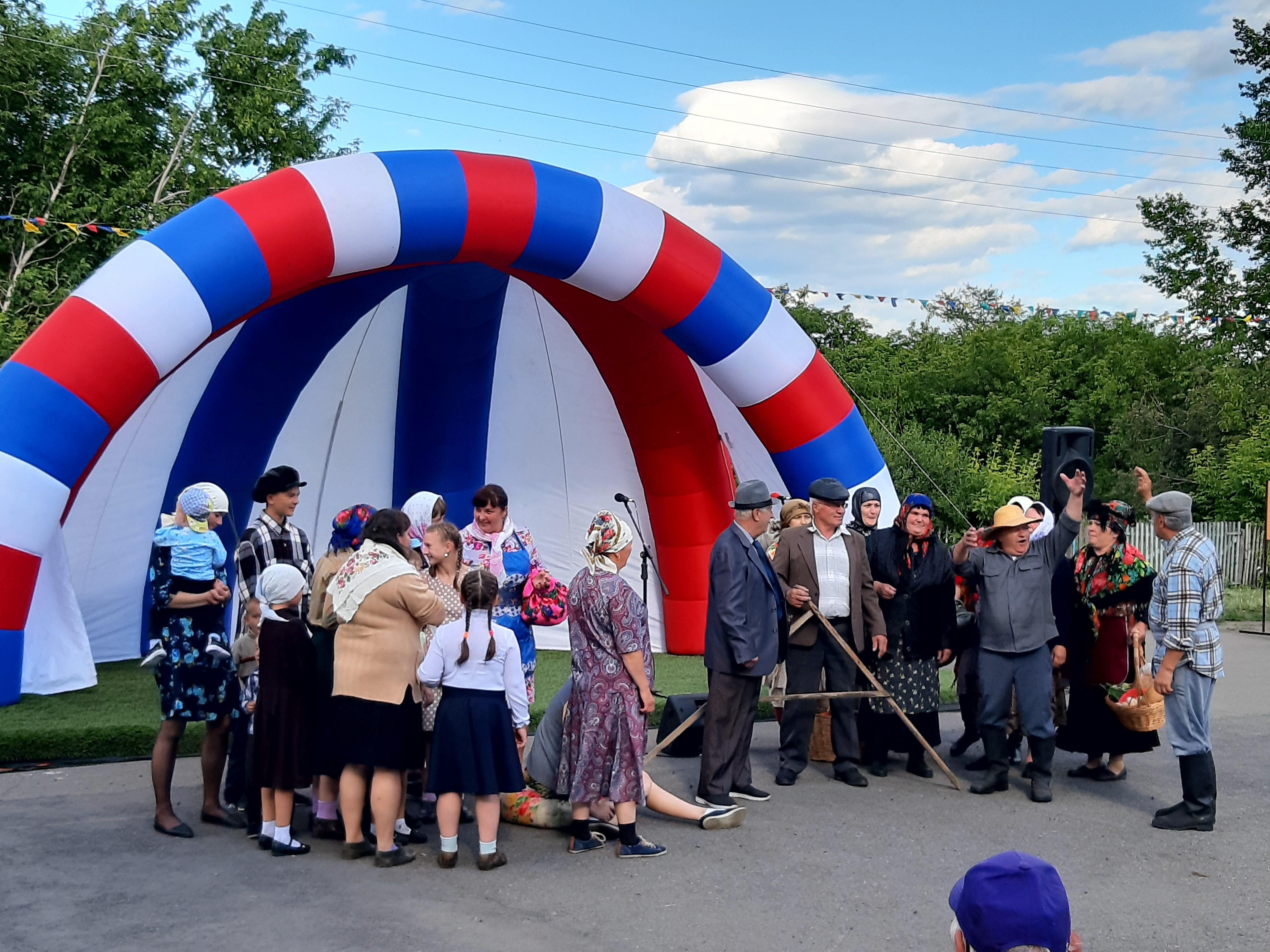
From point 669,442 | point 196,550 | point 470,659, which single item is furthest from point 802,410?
point 196,550

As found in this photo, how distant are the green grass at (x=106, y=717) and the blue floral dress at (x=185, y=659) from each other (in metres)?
1.52

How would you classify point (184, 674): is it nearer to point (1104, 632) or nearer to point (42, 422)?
point (42, 422)

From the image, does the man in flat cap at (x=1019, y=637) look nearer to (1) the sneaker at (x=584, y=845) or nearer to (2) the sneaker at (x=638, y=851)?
(2) the sneaker at (x=638, y=851)

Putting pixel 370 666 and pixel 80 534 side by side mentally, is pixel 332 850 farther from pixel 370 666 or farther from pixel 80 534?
pixel 80 534

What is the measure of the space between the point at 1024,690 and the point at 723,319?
10.3 ft

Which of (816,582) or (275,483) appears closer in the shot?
(275,483)

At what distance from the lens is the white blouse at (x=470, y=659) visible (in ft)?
15.0

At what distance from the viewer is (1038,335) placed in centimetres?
3067

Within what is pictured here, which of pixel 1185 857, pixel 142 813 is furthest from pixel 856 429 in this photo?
pixel 142 813

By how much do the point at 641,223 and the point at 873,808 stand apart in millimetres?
3941

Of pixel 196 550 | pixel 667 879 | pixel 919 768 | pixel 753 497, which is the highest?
pixel 753 497

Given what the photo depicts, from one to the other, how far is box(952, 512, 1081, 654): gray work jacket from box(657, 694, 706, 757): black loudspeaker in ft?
5.14

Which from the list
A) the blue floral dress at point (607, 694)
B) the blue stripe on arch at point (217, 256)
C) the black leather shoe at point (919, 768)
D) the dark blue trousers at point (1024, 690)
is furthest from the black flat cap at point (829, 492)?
the blue stripe on arch at point (217, 256)

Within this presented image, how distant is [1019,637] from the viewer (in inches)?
228
